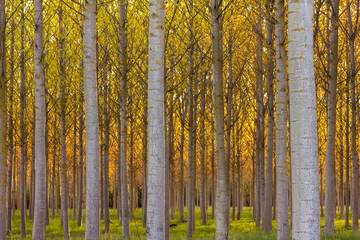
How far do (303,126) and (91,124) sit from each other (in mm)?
3194

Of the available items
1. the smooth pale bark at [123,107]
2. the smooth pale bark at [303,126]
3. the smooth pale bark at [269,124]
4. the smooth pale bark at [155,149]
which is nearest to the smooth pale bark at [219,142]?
the smooth pale bark at [269,124]

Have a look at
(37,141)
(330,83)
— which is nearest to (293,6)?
(37,141)

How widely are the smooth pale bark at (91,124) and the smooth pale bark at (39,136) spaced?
1343mm

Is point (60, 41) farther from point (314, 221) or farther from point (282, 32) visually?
point (314, 221)

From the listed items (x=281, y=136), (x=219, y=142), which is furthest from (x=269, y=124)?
(x=219, y=142)

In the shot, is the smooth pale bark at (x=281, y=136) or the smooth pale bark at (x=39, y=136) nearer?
the smooth pale bark at (x=281, y=136)

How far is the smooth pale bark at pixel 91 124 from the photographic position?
18.1ft

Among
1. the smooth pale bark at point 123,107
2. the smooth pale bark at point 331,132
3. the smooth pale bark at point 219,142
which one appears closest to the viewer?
the smooth pale bark at point 219,142

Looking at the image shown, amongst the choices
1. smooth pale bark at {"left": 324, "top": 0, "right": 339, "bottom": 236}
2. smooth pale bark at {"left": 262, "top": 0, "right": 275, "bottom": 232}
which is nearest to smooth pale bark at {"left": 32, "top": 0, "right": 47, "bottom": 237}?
smooth pale bark at {"left": 262, "top": 0, "right": 275, "bottom": 232}

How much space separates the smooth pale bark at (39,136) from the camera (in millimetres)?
6539

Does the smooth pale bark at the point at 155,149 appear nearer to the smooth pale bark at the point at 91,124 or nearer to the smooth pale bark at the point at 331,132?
the smooth pale bark at the point at 91,124

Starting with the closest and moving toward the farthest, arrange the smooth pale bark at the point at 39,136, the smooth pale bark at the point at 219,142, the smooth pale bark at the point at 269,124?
the smooth pale bark at the point at 219,142 → the smooth pale bark at the point at 39,136 → the smooth pale bark at the point at 269,124

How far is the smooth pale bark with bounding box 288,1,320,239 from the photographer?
10.3 feet

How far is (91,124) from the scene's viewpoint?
5.52 meters
